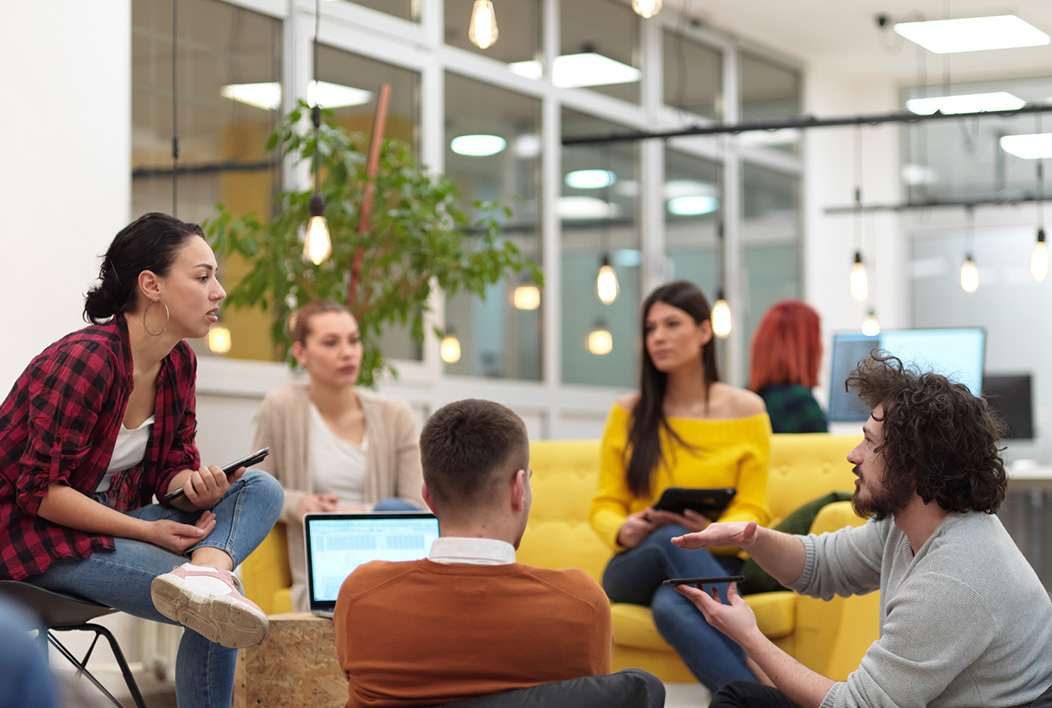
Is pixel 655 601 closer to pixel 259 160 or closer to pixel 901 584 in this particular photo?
pixel 901 584

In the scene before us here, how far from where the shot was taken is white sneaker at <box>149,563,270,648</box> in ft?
6.98

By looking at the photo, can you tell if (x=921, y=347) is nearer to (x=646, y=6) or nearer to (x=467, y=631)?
(x=646, y=6)

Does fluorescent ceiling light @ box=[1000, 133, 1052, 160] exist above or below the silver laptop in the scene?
above

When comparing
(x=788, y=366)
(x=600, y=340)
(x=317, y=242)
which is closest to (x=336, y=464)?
(x=317, y=242)

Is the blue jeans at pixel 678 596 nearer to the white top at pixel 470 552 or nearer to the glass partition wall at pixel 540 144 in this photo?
the white top at pixel 470 552

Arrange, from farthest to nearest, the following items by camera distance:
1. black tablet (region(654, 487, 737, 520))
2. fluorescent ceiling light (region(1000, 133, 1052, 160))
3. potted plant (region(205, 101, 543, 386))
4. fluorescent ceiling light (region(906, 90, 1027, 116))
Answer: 1. fluorescent ceiling light (region(906, 90, 1027, 116))
2. fluorescent ceiling light (region(1000, 133, 1052, 160))
3. potted plant (region(205, 101, 543, 386))
4. black tablet (region(654, 487, 737, 520))

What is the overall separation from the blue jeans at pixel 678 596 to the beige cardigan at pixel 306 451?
2.63 ft

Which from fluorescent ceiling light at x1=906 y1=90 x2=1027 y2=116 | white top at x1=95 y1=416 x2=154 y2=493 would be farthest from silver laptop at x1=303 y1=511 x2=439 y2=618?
fluorescent ceiling light at x1=906 y1=90 x2=1027 y2=116

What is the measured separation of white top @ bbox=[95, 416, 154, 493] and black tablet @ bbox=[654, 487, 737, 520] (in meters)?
1.57

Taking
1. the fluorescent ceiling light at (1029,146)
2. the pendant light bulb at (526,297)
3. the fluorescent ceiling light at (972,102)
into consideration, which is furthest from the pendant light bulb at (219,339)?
the fluorescent ceiling light at (1029,146)

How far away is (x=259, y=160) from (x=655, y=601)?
324 centimetres

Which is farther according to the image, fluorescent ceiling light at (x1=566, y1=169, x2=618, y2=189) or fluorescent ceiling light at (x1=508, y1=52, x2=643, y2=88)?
fluorescent ceiling light at (x1=566, y1=169, x2=618, y2=189)

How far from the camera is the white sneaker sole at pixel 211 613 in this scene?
83.7 inches

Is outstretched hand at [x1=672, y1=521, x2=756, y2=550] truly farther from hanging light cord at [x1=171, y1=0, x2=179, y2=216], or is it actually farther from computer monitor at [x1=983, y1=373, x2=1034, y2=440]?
computer monitor at [x1=983, y1=373, x2=1034, y2=440]
